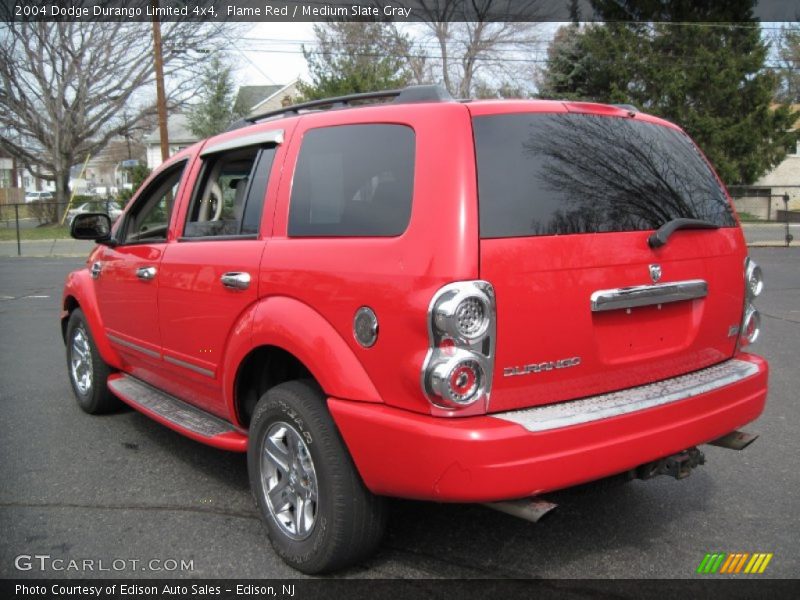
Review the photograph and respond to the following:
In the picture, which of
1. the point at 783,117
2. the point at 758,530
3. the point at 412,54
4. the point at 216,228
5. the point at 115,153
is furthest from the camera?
the point at 115,153

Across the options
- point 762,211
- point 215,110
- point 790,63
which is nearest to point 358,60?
point 215,110

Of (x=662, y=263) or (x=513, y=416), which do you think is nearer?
(x=513, y=416)

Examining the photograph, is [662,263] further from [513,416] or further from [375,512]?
[375,512]

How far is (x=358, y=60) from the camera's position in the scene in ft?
104

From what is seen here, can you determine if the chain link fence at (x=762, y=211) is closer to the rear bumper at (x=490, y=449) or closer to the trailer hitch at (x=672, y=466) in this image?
the trailer hitch at (x=672, y=466)

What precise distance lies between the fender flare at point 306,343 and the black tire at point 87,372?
218 centimetres

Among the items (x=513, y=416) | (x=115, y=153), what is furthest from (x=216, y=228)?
(x=115, y=153)

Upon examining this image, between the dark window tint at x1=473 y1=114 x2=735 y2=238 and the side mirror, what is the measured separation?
10.1ft

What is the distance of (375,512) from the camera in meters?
2.78

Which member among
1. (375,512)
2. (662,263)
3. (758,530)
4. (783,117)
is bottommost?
(758,530)

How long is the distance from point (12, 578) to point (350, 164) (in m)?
2.24

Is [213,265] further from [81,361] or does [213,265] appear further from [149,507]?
[81,361]

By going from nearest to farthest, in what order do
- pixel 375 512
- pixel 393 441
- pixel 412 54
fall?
pixel 393 441, pixel 375 512, pixel 412 54

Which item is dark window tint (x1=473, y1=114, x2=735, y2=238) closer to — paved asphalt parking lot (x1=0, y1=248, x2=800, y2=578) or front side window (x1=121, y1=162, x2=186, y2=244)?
paved asphalt parking lot (x1=0, y1=248, x2=800, y2=578)
